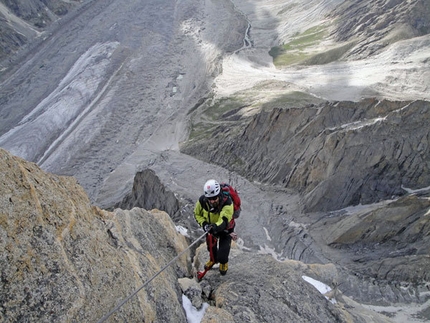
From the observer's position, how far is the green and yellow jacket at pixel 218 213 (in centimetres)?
838

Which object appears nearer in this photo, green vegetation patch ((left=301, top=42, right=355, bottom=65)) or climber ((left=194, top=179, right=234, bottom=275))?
climber ((left=194, top=179, right=234, bottom=275))

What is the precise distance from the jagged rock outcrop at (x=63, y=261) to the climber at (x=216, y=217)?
1.41 metres

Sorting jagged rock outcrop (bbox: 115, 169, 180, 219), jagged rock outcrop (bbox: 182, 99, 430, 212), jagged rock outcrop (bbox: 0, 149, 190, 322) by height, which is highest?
jagged rock outcrop (bbox: 0, 149, 190, 322)

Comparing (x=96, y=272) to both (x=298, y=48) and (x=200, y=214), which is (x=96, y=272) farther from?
(x=298, y=48)

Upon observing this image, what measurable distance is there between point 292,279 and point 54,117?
32.3 metres

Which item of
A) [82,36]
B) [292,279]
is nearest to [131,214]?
[292,279]

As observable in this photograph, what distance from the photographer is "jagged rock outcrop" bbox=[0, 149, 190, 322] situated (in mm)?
5355

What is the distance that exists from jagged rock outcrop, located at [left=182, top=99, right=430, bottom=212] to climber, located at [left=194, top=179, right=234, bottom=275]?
14.4 metres

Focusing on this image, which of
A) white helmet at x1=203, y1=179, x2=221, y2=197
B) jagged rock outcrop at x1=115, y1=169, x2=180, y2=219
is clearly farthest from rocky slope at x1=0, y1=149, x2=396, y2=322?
jagged rock outcrop at x1=115, y1=169, x2=180, y2=219

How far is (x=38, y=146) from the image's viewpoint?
109 ft

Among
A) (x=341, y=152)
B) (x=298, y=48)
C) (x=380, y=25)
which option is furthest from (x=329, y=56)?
(x=341, y=152)

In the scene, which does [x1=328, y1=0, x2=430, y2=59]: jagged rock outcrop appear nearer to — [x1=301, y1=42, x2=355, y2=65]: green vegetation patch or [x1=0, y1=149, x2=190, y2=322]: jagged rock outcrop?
[x1=301, y1=42, x2=355, y2=65]: green vegetation patch

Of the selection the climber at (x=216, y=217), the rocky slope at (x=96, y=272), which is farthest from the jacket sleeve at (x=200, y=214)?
the rocky slope at (x=96, y=272)

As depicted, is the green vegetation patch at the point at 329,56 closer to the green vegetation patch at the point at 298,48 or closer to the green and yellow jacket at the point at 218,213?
the green vegetation patch at the point at 298,48
